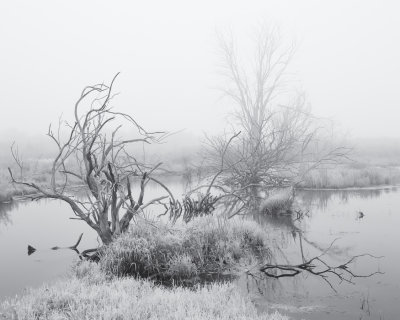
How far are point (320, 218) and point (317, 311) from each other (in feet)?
22.9

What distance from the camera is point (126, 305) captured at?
5168 mm

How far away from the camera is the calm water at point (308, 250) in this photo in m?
5.95

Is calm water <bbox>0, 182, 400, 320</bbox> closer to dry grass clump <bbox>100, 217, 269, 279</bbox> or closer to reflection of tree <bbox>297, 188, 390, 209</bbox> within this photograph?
reflection of tree <bbox>297, 188, 390, 209</bbox>

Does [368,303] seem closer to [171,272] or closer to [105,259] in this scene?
[171,272]

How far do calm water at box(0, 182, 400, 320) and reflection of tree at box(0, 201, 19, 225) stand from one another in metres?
0.03

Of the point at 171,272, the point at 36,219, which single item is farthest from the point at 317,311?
the point at 36,219

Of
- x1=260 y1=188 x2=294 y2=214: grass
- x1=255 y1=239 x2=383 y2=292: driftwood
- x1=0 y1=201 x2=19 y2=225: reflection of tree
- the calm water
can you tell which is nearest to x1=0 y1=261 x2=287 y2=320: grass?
the calm water

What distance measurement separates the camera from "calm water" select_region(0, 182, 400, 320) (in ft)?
19.5

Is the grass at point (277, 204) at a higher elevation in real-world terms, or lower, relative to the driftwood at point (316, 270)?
higher

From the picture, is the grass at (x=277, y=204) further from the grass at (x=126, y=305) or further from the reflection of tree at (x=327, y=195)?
the grass at (x=126, y=305)

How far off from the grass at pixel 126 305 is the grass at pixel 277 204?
23.1ft

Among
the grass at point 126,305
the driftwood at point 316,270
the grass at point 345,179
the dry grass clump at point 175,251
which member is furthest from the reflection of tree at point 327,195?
the grass at point 126,305

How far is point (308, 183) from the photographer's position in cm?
1964

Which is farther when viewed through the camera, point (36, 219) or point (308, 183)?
point (308, 183)
